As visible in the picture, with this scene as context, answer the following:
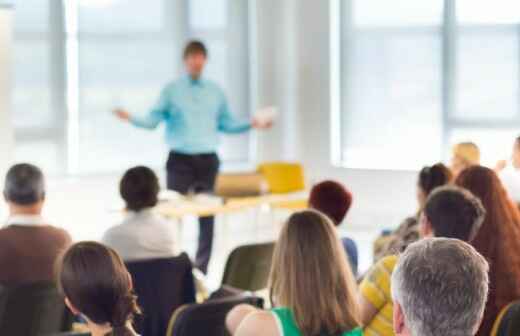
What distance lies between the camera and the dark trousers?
7492 mm

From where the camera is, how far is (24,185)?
4273 millimetres

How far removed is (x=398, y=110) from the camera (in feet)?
33.0

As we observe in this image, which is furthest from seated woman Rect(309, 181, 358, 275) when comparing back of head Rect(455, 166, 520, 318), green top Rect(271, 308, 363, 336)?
green top Rect(271, 308, 363, 336)

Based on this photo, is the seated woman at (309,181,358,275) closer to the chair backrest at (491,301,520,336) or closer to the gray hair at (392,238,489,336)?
the chair backrest at (491,301,520,336)

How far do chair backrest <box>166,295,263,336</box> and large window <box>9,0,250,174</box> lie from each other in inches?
195

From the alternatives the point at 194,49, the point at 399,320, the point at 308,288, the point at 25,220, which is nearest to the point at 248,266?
the point at 25,220

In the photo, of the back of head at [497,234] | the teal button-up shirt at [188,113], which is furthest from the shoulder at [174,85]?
the back of head at [497,234]

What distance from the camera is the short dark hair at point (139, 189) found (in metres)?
4.54

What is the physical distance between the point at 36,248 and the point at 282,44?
6498 mm

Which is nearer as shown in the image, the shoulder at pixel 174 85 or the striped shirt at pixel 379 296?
the striped shirt at pixel 379 296

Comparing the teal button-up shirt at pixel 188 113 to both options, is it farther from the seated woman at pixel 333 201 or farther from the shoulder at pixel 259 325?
the shoulder at pixel 259 325

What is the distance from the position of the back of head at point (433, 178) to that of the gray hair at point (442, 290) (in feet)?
10.1

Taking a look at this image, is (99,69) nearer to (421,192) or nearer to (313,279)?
(421,192)

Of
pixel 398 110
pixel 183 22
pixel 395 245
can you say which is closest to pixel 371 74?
pixel 398 110
